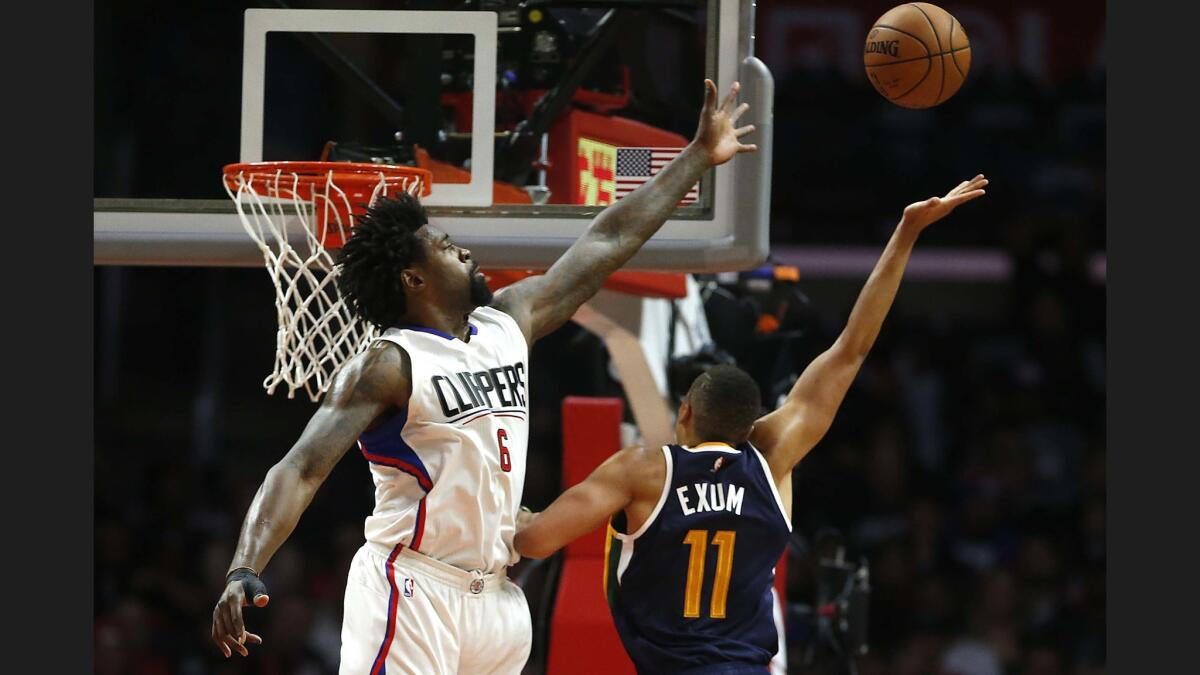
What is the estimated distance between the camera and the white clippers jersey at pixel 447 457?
13.3ft

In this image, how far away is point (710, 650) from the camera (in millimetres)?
4359

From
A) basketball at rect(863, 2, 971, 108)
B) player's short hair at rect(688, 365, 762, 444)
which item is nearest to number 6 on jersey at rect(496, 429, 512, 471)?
player's short hair at rect(688, 365, 762, 444)

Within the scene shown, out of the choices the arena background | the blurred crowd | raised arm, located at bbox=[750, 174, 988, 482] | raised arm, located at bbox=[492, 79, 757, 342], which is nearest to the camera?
raised arm, located at bbox=[492, 79, 757, 342]

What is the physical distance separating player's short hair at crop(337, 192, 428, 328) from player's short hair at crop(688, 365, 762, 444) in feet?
2.84

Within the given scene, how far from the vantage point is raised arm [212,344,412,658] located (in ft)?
11.5

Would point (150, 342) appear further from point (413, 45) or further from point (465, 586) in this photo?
point (465, 586)

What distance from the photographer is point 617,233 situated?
4641 millimetres

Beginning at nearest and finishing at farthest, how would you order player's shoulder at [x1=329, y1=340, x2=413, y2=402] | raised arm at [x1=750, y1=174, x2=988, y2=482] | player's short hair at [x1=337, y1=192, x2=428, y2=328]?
player's shoulder at [x1=329, y1=340, x2=413, y2=402], player's short hair at [x1=337, y1=192, x2=428, y2=328], raised arm at [x1=750, y1=174, x2=988, y2=482]

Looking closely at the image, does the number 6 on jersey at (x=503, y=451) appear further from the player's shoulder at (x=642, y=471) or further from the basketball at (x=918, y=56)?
the basketball at (x=918, y=56)

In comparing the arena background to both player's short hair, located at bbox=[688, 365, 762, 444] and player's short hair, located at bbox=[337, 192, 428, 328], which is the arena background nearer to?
player's short hair, located at bbox=[688, 365, 762, 444]

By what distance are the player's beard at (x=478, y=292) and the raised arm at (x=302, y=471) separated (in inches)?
11.0

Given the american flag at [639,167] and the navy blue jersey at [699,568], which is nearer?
the navy blue jersey at [699,568]

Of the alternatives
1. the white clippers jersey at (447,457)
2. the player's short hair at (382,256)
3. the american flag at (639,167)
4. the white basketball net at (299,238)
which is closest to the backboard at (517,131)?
the american flag at (639,167)

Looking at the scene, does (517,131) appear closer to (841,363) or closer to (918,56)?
(918,56)
